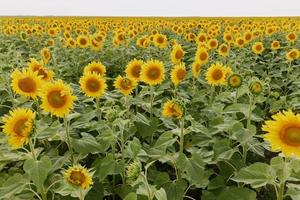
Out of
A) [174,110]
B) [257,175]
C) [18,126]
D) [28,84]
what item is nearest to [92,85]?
[28,84]

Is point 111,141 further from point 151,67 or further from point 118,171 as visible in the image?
point 151,67

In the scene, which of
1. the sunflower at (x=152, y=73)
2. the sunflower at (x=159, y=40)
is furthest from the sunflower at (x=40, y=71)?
the sunflower at (x=159, y=40)

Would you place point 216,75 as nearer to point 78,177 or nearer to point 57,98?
point 57,98

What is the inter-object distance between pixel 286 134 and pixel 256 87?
1219 mm

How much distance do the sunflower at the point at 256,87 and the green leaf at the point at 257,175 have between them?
1048mm

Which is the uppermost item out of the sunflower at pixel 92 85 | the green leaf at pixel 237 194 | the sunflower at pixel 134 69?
the sunflower at pixel 134 69

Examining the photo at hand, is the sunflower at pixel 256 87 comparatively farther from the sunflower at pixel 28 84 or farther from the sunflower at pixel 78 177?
the sunflower at pixel 28 84

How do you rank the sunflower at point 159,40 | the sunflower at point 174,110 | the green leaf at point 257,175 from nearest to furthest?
1. the green leaf at point 257,175
2. the sunflower at point 174,110
3. the sunflower at point 159,40

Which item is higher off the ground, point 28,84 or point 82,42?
point 82,42

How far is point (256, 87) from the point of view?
12.5 feet

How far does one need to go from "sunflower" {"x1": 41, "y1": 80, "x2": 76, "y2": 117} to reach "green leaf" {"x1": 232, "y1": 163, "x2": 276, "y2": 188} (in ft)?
5.18

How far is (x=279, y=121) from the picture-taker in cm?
265

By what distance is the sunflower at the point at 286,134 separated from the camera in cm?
261

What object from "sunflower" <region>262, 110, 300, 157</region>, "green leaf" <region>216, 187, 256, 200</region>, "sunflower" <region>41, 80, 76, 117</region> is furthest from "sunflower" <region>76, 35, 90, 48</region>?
"sunflower" <region>262, 110, 300, 157</region>
